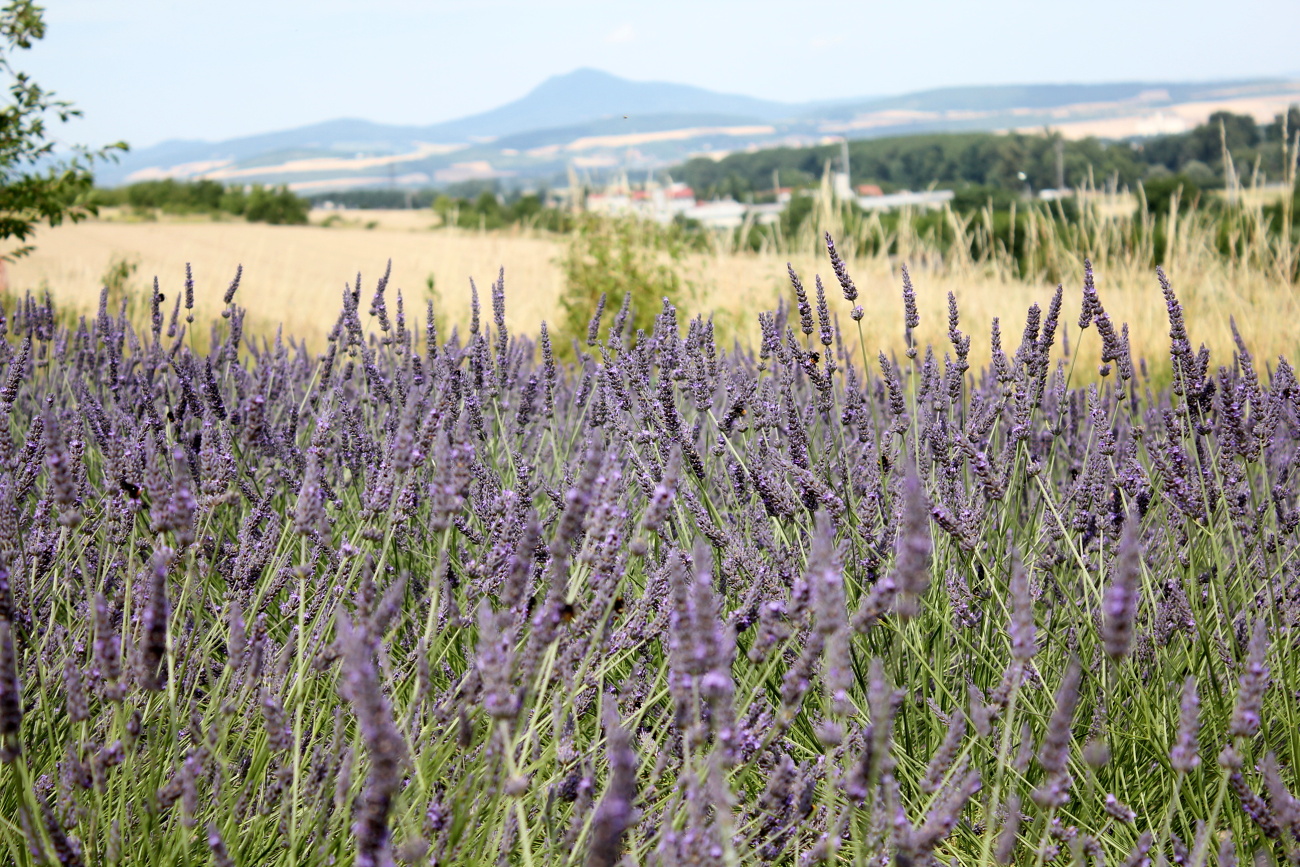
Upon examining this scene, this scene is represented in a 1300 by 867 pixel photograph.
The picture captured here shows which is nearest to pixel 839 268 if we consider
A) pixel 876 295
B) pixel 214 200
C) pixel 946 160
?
pixel 876 295

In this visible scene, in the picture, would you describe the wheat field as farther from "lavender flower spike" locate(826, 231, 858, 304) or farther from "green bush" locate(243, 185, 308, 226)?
"green bush" locate(243, 185, 308, 226)

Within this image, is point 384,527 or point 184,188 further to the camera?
point 184,188

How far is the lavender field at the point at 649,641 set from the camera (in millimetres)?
1108

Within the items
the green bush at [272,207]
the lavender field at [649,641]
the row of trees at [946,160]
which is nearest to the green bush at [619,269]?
the lavender field at [649,641]

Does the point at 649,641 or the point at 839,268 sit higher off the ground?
the point at 839,268

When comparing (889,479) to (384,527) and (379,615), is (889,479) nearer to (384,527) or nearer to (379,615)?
(384,527)

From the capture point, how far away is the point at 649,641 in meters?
1.88

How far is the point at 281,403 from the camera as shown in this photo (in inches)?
126

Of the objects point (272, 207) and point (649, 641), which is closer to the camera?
point (649, 641)

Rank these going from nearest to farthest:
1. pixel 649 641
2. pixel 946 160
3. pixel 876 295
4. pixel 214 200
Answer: pixel 649 641, pixel 876 295, pixel 214 200, pixel 946 160

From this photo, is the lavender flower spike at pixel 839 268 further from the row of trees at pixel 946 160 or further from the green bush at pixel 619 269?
the row of trees at pixel 946 160

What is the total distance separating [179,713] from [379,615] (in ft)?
2.47

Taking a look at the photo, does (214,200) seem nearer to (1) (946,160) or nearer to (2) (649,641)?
(1) (946,160)

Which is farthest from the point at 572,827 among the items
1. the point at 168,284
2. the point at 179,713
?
the point at 168,284
